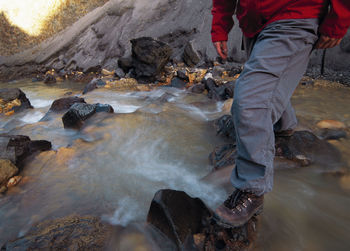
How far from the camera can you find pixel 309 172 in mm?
2289

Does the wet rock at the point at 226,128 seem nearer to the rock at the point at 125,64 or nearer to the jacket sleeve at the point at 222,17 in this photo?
the jacket sleeve at the point at 222,17

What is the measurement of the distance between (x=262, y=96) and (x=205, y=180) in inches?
45.8

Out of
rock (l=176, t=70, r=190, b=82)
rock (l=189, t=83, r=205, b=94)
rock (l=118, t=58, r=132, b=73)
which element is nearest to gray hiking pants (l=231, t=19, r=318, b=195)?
rock (l=189, t=83, r=205, b=94)

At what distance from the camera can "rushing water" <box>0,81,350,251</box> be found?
1.71 meters

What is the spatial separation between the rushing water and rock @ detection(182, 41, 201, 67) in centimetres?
466

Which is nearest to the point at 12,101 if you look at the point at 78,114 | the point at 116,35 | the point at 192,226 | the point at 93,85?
the point at 93,85

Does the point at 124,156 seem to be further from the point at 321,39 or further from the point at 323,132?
the point at 323,132

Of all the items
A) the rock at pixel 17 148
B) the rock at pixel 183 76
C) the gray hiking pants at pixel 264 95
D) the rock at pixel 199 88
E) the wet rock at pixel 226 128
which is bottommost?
the rock at pixel 199 88

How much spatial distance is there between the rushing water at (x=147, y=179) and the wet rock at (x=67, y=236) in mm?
108

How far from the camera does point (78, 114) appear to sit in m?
3.87

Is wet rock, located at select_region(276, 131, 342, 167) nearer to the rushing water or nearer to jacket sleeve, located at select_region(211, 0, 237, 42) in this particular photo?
the rushing water

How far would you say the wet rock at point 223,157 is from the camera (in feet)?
7.43

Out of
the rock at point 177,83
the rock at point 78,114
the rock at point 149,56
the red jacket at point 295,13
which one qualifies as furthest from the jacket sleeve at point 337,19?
the rock at point 149,56

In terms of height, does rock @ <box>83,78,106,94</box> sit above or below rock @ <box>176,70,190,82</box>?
above
